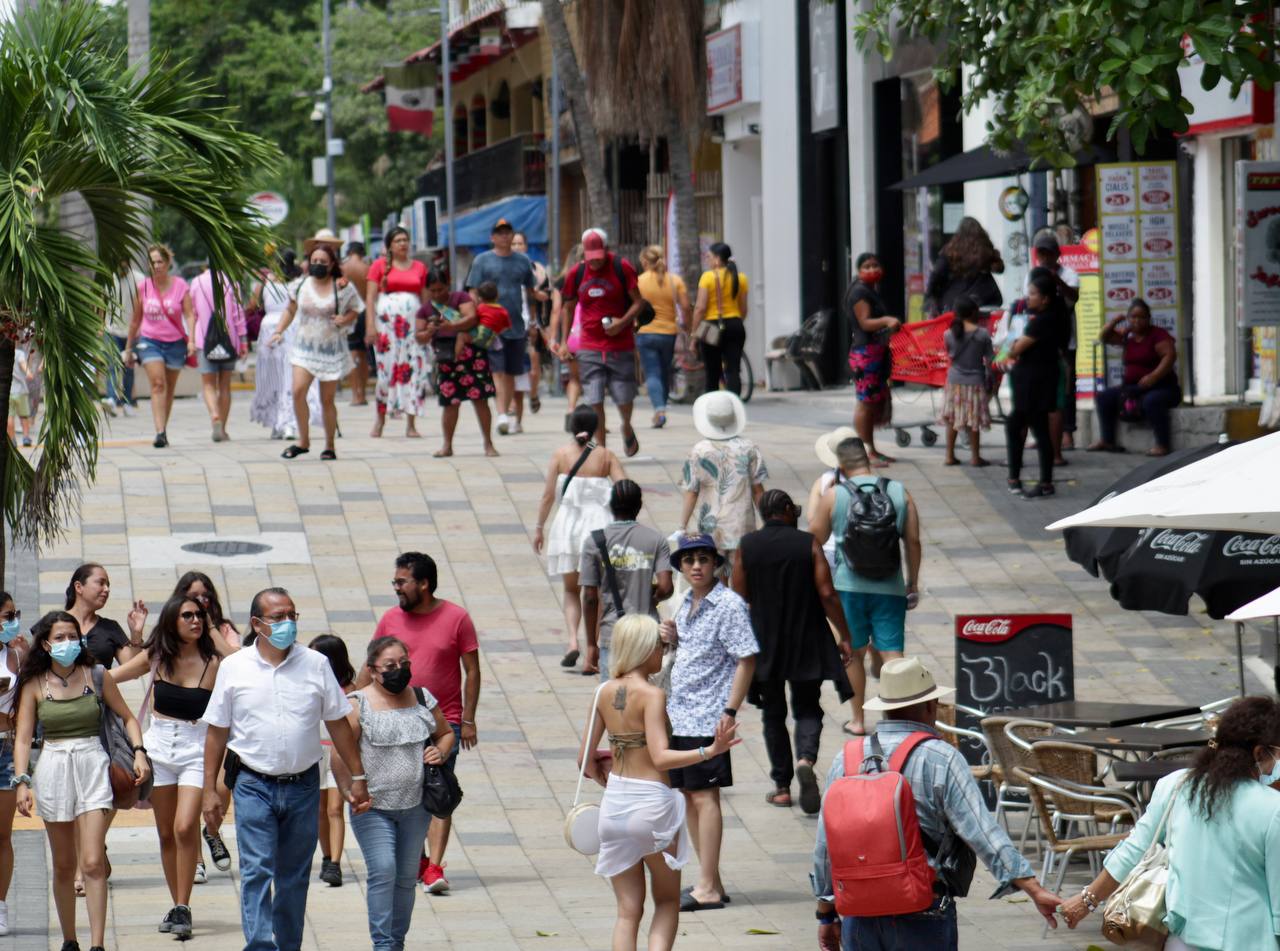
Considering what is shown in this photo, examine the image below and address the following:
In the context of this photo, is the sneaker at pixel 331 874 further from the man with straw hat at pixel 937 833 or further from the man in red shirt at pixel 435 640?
the man with straw hat at pixel 937 833

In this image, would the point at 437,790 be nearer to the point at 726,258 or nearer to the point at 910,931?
the point at 910,931

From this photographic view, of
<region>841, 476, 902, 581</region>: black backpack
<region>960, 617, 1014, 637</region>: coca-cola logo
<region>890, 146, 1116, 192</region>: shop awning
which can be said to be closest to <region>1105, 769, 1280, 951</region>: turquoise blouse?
<region>960, 617, 1014, 637</region>: coca-cola logo

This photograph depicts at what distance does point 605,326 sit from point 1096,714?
8.11m

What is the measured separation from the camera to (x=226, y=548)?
15664 millimetres

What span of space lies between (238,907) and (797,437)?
11.0m

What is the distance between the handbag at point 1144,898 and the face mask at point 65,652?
4443mm

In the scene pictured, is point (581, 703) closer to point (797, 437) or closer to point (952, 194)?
point (797, 437)

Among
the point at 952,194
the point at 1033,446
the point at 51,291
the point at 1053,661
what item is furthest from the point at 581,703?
the point at 952,194

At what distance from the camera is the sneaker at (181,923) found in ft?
30.1

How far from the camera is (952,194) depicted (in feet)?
90.9

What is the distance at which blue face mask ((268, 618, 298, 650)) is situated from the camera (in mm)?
8453

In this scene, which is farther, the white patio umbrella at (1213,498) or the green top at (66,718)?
the green top at (66,718)

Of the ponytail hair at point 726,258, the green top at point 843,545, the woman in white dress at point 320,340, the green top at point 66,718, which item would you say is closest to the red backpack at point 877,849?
the green top at point 66,718

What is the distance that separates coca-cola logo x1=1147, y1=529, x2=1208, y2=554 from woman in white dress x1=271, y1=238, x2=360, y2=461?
8.87 m
